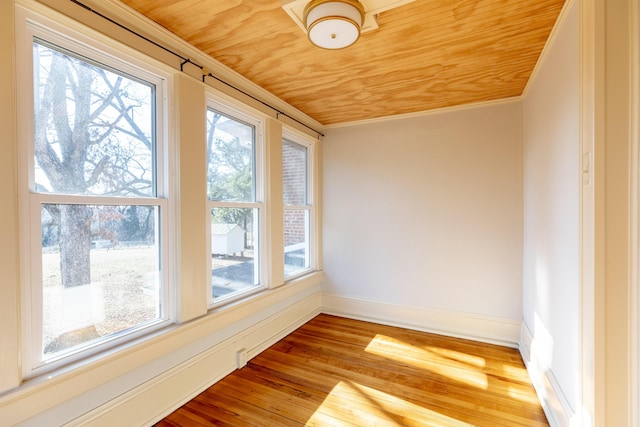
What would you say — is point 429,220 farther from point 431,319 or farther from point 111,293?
point 111,293

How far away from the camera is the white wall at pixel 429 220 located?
294cm

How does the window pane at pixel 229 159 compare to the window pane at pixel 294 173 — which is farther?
the window pane at pixel 294 173

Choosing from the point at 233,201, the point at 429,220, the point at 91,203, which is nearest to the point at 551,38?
the point at 429,220

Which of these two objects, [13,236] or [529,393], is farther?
[529,393]

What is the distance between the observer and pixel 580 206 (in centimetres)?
142

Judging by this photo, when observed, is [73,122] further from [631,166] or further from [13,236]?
[631,166]

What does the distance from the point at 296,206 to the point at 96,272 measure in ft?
6.82

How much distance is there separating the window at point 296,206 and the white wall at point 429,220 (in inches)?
11.6

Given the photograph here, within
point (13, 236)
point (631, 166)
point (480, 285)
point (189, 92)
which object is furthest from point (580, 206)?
point (13, 236)

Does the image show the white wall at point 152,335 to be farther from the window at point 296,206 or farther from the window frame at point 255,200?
the window at point 296,206

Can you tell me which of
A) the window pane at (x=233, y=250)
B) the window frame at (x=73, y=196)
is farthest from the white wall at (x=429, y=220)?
the window frame at (x=73, y=196)

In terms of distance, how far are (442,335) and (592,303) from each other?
206 cm

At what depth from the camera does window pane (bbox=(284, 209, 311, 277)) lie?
130 inches

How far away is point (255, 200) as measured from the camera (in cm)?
279
